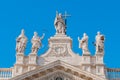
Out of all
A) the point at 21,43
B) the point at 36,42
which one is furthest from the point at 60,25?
the point at 21,43

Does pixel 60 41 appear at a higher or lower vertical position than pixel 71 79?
higher

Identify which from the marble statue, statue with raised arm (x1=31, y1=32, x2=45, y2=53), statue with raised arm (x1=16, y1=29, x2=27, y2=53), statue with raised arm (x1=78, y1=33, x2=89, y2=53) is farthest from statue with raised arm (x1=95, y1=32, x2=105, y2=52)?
statue with raised arm (x1=16, y1=29, x2=27, y2=53)

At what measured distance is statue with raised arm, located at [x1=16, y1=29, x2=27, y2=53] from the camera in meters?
30.6

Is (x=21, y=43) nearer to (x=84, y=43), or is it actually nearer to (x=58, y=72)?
(x=58, y=72)

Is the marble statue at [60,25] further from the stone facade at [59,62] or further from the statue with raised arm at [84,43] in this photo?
the statue with raised arm at [84,43]

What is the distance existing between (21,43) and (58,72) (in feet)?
11.0

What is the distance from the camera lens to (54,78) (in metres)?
29.2

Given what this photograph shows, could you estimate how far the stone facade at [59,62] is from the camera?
29.1m

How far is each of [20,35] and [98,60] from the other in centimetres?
541

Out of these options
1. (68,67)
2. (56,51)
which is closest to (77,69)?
(68,67)

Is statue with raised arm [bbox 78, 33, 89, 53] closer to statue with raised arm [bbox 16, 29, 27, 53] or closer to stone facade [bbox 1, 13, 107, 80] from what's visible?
stone facade [bbox 1, 13, 107, 80]

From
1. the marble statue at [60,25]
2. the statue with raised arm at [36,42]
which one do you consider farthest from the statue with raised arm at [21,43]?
the marble statue at [60,25]

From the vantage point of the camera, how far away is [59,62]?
96.0 ft

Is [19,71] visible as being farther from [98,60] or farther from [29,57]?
[98,60]
